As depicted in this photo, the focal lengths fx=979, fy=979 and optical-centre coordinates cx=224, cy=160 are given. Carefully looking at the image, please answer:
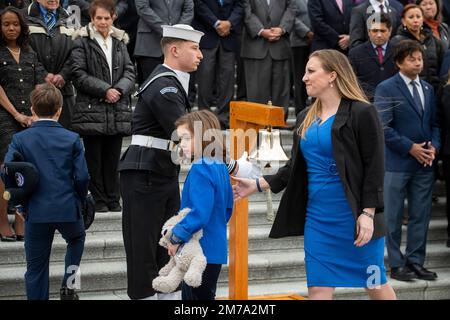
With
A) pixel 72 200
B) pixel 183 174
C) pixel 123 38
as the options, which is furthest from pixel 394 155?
pixel 72 200

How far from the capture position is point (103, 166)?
28.2 ft

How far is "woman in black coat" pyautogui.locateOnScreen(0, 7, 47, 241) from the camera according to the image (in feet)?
26.0

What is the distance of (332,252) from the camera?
5.46 metres

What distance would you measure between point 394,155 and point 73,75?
2.88 m

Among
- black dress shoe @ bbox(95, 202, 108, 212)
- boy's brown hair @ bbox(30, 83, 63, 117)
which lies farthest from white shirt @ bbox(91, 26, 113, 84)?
boy's brown hair @ bbox(30, 83, 63, 117)

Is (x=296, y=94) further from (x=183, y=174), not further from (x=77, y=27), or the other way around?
(x=77, y=27)

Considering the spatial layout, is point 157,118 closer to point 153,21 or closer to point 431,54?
point 153,21

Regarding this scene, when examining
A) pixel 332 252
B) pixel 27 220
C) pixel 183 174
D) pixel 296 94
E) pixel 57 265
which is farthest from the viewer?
pixel 296 94

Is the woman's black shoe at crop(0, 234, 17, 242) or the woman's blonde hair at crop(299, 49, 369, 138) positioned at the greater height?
the woman's blonde hair at crop(299, 49, 369, 138)

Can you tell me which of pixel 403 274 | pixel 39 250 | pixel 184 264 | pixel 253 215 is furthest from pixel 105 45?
pixel 184 264

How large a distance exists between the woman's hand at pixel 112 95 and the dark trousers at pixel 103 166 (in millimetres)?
345

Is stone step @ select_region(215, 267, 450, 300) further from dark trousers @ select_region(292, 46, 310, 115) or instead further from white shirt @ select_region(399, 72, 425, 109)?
dark trousers @ select_region(292, 46, 310, 115)

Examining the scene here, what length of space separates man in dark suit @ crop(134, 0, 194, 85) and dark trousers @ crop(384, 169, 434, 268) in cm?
273

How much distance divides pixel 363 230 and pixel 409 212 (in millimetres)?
3538
